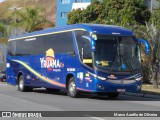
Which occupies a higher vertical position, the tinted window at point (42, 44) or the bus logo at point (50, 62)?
the tinted window at point (42, 44)

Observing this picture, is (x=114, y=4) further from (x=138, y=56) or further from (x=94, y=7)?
(x=138, y=56)

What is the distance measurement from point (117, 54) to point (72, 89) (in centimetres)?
315

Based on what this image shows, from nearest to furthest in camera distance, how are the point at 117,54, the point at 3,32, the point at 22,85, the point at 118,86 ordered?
the point at 118,86 → the point at 117,54 → the point at 22,85 → the point at 3,32

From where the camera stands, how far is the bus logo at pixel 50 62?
2428 cm

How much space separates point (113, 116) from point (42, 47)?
12027 millimetres

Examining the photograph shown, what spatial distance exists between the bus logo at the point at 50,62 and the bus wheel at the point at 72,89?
1234mm

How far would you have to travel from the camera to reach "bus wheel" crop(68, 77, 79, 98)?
73.9 ft

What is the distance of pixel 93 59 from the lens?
68.5 feet

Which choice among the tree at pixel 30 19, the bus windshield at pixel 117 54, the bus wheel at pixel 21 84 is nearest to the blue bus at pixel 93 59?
the bus windshield at pixel 117 54

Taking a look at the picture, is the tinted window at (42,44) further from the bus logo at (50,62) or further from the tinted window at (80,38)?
the tinted window at (80,38)

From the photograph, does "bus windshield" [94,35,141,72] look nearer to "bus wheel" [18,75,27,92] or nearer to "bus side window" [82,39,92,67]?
"bus side window" [82,39,92,67]

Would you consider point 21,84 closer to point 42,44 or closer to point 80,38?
point 42,44

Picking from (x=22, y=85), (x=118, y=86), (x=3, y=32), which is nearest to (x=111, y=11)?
(x=3, y=32)

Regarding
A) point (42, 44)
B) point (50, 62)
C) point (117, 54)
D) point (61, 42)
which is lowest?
point (50, 62)
